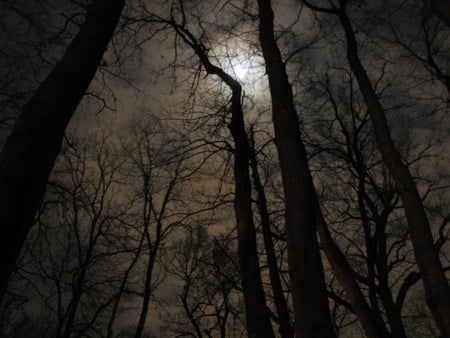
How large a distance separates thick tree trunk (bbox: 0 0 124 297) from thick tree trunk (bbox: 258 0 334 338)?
7.45ft

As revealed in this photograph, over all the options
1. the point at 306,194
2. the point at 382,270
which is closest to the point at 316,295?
the point at 306,194

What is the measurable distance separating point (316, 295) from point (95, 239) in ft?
36.6

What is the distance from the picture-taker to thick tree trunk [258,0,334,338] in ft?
8.82

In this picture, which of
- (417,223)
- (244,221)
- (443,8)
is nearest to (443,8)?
(443,8)

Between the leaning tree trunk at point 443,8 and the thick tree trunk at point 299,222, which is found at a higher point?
the leaning tree trunk at point 443,8

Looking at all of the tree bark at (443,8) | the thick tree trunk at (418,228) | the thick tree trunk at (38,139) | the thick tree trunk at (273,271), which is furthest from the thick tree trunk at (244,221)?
the tree bark at (443,8)

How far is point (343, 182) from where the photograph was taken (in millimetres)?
10312

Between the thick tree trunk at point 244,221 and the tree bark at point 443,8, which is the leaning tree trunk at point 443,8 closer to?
the tree bark at point 443,8

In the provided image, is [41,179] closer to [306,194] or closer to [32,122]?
[32,122]

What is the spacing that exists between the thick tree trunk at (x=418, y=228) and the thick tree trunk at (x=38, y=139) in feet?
15.0

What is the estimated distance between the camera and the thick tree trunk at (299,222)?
2.69m

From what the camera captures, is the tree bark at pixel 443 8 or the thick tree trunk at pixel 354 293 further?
the thick tree trunk at pixel 354 293

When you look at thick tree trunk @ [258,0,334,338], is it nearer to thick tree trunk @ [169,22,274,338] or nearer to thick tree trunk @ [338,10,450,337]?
thick tree trunk @ [338,10,450,337]

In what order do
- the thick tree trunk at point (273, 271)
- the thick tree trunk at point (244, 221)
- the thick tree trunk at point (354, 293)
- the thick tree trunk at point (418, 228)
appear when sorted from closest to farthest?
the thick tree trunk at point (418, 228) → the thick tree trunk at point (244, 221) → the thick tree trunk at point (354, 293) → the thick tree trunk at point (273, 271)
